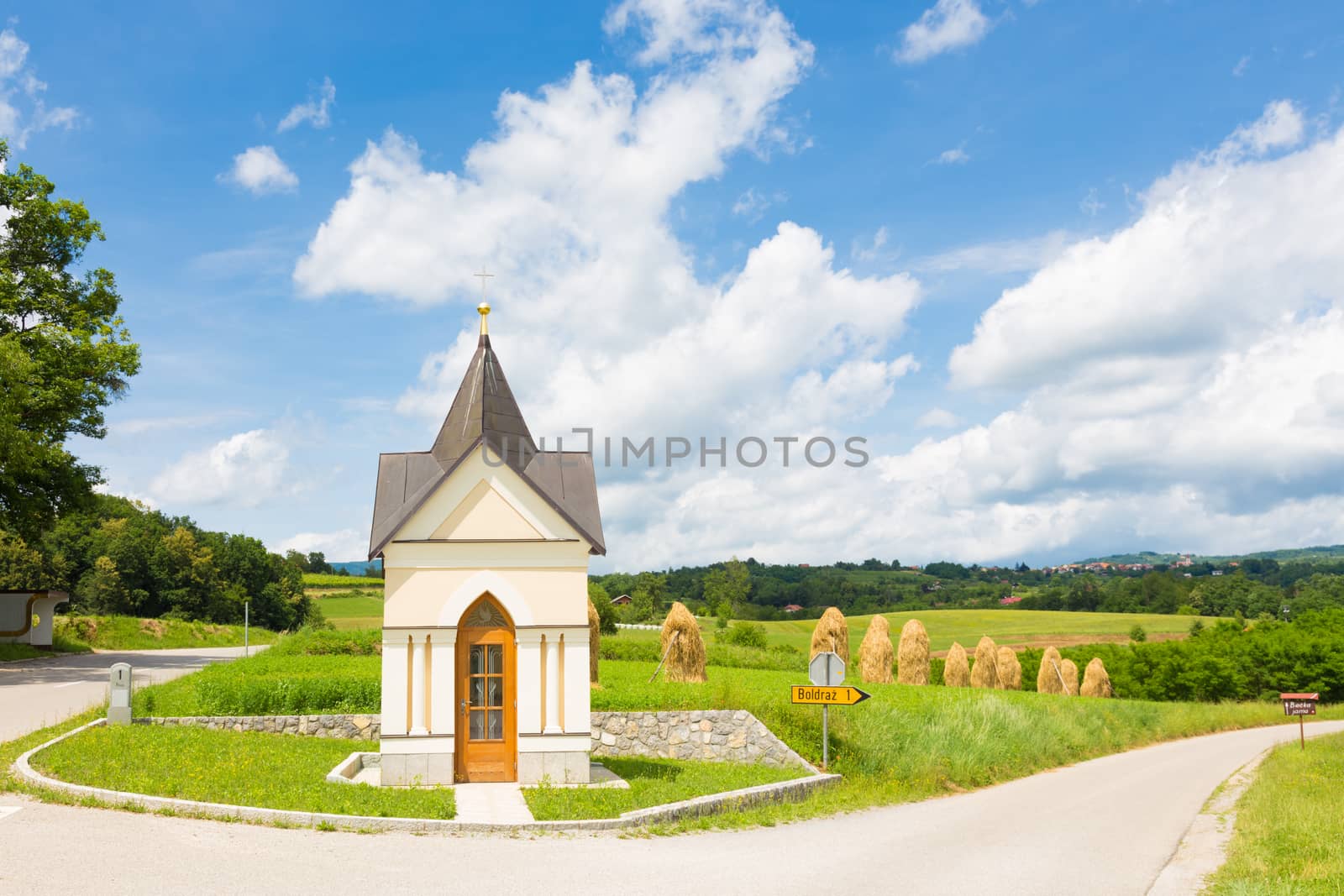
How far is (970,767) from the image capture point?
20.0 m

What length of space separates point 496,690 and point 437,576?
6.65ft

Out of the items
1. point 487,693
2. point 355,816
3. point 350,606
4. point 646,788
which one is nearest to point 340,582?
point 350,606

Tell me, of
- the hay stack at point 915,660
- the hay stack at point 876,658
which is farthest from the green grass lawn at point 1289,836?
the hay stack at point 915,660

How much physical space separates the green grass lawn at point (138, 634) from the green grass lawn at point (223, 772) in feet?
99.5

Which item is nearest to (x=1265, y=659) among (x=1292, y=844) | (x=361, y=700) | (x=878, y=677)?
(x=878, y=677)

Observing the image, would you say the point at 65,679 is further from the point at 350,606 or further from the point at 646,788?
the point at 350,606

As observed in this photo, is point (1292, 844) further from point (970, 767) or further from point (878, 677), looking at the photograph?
point (878, 677)

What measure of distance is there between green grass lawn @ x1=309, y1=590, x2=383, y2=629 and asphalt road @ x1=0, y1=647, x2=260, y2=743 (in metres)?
28.8

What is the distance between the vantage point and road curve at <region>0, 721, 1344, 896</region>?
9164 mm

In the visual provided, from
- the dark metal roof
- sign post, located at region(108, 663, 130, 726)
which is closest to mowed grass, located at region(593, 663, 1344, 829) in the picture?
the dark metal roof

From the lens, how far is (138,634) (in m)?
47.9

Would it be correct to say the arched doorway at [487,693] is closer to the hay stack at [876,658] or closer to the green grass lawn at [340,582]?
the hay stack at [876,658]

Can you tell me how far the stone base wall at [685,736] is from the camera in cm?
1889

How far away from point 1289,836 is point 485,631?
11.5 meters
